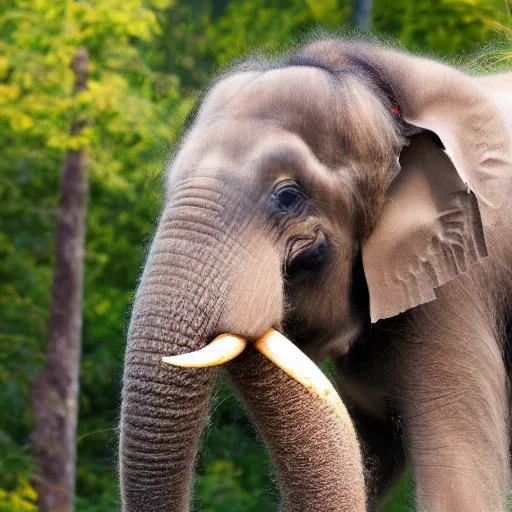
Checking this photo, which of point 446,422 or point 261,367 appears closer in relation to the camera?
point 261,367

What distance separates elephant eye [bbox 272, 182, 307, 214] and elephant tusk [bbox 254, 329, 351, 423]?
1.52 feet

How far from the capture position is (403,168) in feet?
17.3

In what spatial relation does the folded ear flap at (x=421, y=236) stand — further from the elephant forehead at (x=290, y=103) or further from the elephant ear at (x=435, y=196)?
the elephant forehead at (x=290, y=103)

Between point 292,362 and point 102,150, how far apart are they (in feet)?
26.1

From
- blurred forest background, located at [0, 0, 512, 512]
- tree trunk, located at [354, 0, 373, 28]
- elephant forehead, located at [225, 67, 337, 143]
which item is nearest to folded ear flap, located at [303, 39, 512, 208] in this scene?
elephant forehead, located at [225, 67, 337, 143]

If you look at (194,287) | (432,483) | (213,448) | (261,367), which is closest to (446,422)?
(432,483)

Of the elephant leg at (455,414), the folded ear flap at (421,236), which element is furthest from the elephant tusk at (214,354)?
the elephant leg at (455,414)

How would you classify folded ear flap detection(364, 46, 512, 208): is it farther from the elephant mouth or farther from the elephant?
the elephant mouth

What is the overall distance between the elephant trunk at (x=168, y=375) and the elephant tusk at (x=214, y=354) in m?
0.04

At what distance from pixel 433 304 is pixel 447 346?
0.17 meters

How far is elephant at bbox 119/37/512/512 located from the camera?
448 centimetres

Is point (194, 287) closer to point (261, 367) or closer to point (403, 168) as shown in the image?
point (261, 367)

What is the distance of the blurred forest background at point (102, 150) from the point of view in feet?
35.9

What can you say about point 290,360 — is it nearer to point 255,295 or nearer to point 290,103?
point 255,295
